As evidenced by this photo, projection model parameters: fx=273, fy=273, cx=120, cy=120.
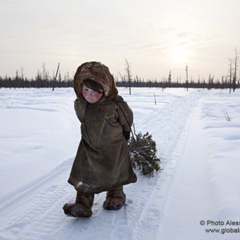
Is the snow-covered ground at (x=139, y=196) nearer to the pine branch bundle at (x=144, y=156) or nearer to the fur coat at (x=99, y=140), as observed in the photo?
the pine branch bundle at (x=144, y=156)

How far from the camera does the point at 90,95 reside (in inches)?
100.0

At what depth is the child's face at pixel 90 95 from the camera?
8.29 feet

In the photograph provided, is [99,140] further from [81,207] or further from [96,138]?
[81,207]

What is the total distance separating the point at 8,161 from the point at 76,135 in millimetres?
2422

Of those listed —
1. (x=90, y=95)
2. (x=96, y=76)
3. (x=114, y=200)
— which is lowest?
(x=114, y=200)

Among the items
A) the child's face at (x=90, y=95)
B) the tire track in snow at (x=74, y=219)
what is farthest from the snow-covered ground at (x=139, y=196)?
the child's face at (x=90, y=95)

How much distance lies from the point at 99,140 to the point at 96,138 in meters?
0.03

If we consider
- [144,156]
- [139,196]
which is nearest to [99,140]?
[139,196]

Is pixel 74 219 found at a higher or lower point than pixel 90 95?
lower

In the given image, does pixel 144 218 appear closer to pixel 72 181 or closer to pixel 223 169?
pixel 72 181

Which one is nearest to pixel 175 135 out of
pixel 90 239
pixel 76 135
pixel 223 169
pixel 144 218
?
pixel 76 135

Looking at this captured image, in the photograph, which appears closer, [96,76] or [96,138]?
[96,76]

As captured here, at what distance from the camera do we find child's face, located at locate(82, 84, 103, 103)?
8.29 ft

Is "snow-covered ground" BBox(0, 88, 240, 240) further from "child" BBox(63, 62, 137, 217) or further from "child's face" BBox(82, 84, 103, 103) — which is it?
"child's face" BBox(82, 84, 103, 103)
